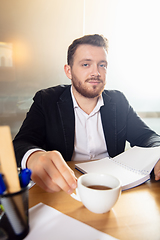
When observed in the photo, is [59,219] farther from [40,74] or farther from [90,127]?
[40,74]

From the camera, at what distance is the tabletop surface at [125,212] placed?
497 mm

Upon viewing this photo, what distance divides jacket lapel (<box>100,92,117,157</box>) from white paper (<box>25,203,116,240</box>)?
872mm

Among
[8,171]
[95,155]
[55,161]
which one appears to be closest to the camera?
[8,171]

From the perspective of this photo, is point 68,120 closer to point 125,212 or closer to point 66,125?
point 66,125

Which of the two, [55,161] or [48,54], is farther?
[48,54]

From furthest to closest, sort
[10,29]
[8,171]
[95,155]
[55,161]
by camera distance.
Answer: [10,29] < [95,155] < [55,161] < [8,171]

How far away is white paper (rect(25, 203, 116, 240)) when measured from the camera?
461 mm

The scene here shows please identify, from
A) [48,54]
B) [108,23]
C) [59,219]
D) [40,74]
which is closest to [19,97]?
[40,74]

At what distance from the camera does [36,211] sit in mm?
560

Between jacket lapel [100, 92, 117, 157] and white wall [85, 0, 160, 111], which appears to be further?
white wall [85, 0, 160, 111]

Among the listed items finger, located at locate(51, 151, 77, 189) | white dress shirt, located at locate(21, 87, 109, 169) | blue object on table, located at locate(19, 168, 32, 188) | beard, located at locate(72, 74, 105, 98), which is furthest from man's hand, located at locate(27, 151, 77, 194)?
beard, located at locate(72, 74, 105, 98)

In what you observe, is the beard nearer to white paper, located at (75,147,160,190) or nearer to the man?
the man

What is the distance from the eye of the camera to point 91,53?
1.36m

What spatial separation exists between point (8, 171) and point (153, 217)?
16.1 inches
